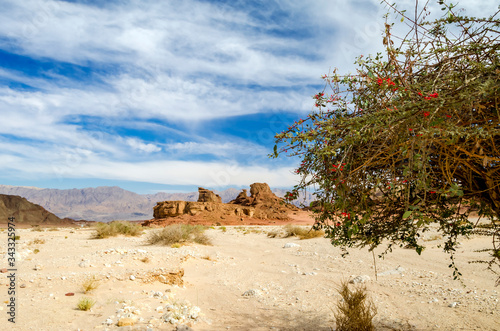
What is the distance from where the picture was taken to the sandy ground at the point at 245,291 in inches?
220

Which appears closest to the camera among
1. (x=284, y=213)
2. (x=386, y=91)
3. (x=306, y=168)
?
(x=386, y=91)

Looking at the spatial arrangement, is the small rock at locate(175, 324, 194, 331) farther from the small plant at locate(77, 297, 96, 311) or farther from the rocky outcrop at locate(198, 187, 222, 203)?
the rocky outcrop at locate(198, 187, 222, 203)

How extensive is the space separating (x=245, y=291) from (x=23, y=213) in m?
59.0

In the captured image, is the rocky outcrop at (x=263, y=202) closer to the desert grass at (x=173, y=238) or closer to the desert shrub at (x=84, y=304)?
the desert grass at (x=173, y=238)

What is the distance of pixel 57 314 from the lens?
5.51m

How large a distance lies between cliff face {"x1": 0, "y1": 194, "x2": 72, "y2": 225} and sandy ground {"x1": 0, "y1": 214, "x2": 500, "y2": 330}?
47879mm

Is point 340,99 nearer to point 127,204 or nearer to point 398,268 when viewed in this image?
point 398,268

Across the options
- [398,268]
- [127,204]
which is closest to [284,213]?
[398,268]

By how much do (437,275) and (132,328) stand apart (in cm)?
817

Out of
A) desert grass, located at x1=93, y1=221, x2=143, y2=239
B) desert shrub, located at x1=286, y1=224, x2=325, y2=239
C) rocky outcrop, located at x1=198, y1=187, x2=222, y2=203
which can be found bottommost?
desert shrub, located at x1=286, y1=224, x2=325, y2=239

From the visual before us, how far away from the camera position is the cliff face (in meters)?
51.1

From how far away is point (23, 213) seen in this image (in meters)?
52.8

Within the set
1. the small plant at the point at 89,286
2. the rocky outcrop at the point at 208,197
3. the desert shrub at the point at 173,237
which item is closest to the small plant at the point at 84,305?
the small plant at the point at 89,286

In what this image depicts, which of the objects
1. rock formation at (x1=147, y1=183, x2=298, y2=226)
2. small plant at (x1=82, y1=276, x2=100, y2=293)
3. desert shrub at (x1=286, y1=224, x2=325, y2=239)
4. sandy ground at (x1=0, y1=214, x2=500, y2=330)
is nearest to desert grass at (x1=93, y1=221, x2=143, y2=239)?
sandy ground at (x1=0, y1=214, x2=500, y2=330)
